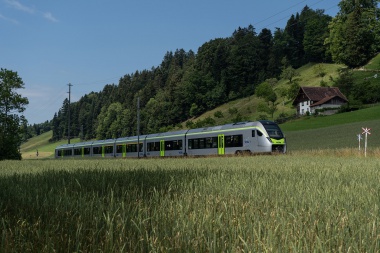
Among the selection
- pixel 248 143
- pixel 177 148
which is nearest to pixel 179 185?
pixel 248 143

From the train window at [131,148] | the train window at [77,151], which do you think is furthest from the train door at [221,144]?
the train window at [77,151]

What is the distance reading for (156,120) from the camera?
407ft

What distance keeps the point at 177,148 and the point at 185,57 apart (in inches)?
6345

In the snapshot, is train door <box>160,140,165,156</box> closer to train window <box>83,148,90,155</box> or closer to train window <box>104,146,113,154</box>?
train window <box>104,146,113,154</box>

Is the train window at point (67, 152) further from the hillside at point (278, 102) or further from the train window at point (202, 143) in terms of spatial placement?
the hillside at point (278, 102)

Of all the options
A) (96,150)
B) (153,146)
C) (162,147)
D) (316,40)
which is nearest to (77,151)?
(96,150)

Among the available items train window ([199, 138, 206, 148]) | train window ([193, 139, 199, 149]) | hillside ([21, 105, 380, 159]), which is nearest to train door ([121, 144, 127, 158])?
train window ([193, 139, 199, 149])

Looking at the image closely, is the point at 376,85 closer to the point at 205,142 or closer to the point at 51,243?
the point at 205,142

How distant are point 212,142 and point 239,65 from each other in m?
108

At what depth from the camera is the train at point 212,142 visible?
27.2m

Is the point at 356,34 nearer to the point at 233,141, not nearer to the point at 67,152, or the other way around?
the point at 67,152

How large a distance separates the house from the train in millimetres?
53934

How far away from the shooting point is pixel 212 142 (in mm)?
30734

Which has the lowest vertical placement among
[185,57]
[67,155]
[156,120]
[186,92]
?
[67,155]
